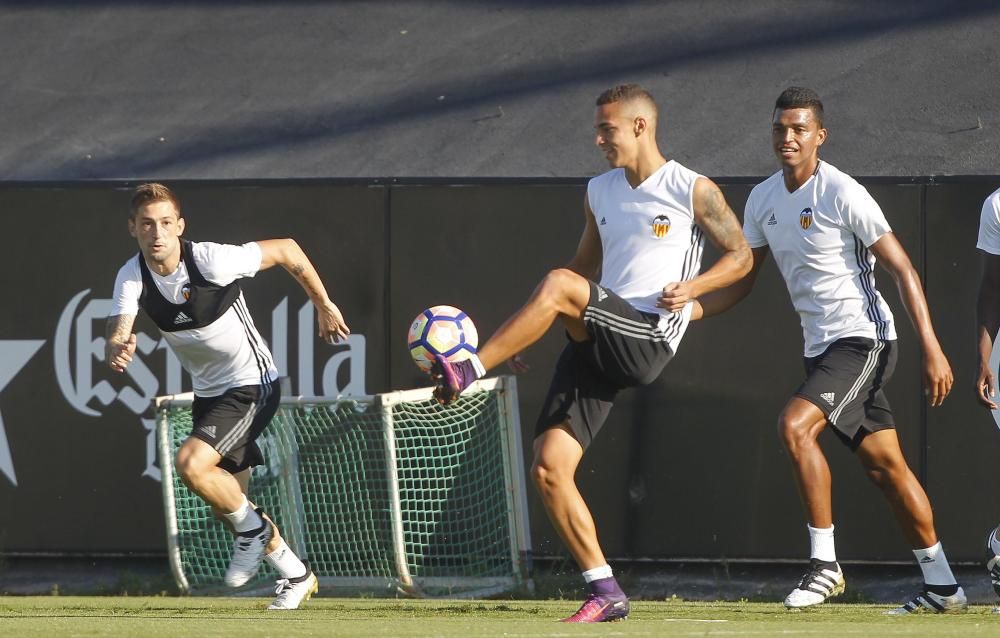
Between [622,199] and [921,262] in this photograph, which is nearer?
[622,199]

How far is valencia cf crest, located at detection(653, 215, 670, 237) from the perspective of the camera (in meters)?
6.73

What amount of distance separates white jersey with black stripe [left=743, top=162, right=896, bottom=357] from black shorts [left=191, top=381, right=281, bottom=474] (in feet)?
9.12

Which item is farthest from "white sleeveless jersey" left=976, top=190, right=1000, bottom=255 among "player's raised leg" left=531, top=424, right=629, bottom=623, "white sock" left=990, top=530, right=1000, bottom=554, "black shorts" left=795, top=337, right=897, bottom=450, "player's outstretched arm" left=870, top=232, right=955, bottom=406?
"player's raised leg" left=531, top=424, right=629, bottom=623

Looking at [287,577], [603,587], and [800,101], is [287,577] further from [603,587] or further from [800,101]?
[800,101]

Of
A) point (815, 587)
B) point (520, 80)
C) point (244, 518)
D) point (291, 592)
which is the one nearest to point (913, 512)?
point (815, 587)

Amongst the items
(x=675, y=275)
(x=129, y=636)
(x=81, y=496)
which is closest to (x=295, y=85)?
(x=81, y=496)

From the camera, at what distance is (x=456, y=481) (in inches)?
371

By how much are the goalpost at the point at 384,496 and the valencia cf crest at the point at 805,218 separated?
2.54 metres

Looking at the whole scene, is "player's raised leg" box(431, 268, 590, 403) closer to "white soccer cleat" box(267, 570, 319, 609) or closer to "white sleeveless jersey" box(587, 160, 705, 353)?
"white sleeveless jersey" box(587, 160, 705, 353)

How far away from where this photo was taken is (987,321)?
7.19 m

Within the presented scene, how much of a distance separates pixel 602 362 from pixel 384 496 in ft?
10.7

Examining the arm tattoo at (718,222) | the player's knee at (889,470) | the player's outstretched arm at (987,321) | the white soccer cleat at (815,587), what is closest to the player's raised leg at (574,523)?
the white soccer cleat at (815,587)

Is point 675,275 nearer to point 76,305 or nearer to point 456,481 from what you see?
point 456,481

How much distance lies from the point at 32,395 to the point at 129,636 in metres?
4.16
